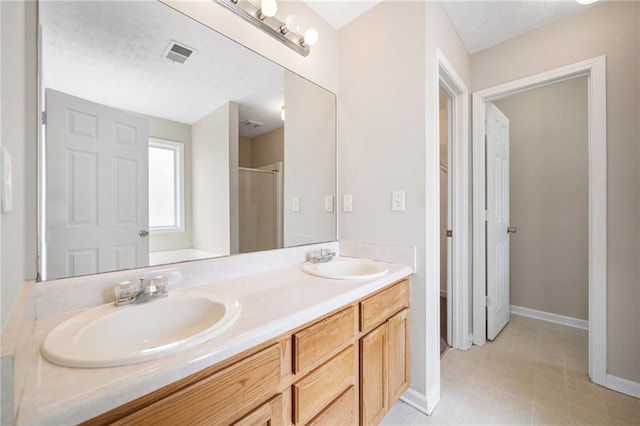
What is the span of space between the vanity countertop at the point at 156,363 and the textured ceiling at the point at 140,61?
76 centimetres

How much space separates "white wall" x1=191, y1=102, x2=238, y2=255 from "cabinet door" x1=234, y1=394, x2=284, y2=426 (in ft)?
2.20

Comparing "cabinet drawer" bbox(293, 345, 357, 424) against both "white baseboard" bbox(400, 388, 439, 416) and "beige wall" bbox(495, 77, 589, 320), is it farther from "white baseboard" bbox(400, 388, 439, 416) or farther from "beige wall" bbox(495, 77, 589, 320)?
"beige wall" bbox(495, 77, 589, 320)

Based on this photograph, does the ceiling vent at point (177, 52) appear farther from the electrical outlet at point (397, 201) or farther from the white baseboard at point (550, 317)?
the white baseboard at point (550, 317)

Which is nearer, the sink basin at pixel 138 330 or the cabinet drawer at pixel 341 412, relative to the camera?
the sink basin at pixel 138 330

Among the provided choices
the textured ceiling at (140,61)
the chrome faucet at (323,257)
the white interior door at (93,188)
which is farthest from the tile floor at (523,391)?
the textured ceiling at (140,61)

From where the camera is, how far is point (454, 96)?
2.10 meters

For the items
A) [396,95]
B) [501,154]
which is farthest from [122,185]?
[501,154]

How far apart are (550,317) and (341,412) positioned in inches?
107

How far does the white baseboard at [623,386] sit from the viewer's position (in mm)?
A: 1596

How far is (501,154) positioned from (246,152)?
230 cm

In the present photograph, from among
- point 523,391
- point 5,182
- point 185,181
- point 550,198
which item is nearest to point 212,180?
point 185,181

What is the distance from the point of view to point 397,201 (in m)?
1.57

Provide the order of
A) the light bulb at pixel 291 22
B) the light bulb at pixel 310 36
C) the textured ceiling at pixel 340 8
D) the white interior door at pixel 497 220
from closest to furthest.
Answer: the light bulb at pixel 291 22
the light bulb at pixel 310 36
the textured ceiling at pixel 340 8
the white interior door at pixel 497 220

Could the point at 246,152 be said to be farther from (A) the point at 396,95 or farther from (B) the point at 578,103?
(B) the point at 578,103
